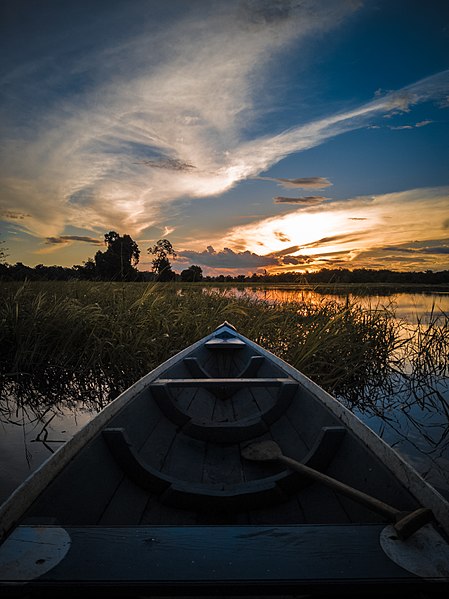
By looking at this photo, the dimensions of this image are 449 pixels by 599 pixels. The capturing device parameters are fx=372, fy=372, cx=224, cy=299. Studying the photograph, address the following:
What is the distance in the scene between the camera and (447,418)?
→ 484cm

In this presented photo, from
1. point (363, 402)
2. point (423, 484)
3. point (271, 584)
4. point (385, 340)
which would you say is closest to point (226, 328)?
point (363, 402)

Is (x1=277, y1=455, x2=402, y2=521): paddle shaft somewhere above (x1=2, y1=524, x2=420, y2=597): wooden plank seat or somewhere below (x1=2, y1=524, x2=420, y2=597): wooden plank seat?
below

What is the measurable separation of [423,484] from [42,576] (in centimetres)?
A: 145

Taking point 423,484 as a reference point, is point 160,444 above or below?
below

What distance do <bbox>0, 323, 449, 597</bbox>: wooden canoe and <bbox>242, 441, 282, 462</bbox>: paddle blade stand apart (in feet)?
0.05

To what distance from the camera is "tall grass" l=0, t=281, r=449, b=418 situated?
19.7 feet

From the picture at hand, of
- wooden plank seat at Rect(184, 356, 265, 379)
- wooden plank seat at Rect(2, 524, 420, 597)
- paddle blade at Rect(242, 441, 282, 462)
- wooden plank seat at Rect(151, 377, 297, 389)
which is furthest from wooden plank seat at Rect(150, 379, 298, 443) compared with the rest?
wooden plank seat at Rect(2, 524, 420, 597)

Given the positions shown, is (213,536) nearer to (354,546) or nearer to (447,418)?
(354,546)

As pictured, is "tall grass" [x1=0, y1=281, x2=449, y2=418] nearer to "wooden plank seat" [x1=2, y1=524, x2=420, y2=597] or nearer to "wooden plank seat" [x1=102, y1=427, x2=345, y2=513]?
"wooden plank seat" [x1=102, y1=427, x2=345, y2=513]

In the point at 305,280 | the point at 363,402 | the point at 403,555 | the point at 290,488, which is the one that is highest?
the point at 305,280

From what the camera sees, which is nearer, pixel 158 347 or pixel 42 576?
pixel 42 576

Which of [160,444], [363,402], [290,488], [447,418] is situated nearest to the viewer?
[290,488]

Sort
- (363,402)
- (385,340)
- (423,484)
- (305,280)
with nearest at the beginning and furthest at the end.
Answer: (423,484) < (363,402) < (385,340) < (305,280)

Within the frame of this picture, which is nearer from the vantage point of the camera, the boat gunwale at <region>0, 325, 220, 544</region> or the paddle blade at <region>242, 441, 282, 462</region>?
the boat gunwale at <region>0, 325, 220, 544</region>
